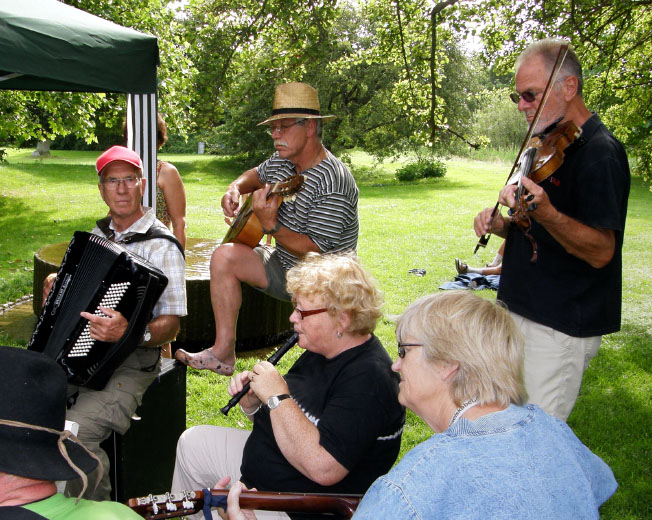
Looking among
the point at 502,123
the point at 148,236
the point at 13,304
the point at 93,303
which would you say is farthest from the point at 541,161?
the point at 502,123

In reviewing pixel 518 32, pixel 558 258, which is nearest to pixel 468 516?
pixel 558 258

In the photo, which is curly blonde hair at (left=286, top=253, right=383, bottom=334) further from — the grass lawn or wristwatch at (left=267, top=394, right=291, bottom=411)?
the grass lawn

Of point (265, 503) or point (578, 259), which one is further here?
point (578, 259)

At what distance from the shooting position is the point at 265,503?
2.06 meters

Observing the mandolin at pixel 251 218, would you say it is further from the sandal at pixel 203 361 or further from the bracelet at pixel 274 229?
the sandal at pixel 203 361

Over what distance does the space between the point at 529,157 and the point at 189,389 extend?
3.14 meters

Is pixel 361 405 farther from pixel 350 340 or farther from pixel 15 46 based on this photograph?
pixel 15 46

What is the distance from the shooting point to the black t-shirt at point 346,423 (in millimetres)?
2246

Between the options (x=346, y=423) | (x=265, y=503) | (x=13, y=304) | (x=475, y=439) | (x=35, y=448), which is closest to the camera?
(x=475, y=439)

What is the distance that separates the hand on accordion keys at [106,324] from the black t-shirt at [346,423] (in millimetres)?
711

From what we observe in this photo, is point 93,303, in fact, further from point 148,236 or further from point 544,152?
point 544,152

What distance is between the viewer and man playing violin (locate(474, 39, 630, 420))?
263 cm

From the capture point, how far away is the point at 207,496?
7.24ft

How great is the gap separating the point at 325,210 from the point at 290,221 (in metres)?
0.26
